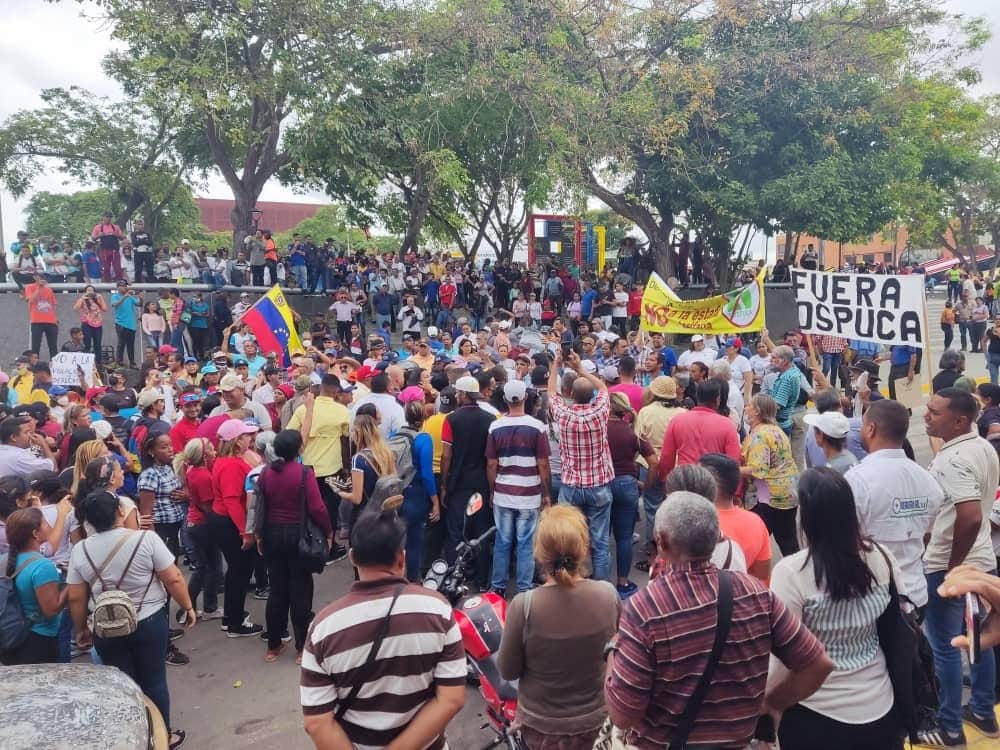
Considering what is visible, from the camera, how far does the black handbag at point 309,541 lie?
18.0ft

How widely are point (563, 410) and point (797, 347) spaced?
7520 millimetres

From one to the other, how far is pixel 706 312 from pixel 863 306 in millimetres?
3001

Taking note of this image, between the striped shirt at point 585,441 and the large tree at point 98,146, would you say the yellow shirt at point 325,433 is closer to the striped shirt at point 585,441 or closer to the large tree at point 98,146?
the striped shirt at point 585,441

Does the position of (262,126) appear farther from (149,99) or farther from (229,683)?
(229,683)

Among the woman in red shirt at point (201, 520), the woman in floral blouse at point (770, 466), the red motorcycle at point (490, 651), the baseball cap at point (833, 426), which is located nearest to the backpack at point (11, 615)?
the woman in red shirt at point (201, 520)

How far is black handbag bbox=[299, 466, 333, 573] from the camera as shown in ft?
18.0

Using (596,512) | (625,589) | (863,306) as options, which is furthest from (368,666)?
(863,306)

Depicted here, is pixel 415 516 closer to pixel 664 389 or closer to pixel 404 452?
pixel 404 452

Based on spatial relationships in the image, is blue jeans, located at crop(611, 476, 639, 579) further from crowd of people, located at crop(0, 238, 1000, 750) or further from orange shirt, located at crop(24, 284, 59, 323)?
orange shirt, located at crop(24, 284, 59, 323)

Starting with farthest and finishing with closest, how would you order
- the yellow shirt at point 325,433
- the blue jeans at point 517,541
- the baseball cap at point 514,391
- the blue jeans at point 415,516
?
the yellow shirt at point 325,433, the blue jeans at point 415,516, the blue jeans at point 517,541, the baseball cap at point 514,391

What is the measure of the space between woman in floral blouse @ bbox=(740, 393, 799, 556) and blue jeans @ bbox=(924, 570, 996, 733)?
1.65 metres

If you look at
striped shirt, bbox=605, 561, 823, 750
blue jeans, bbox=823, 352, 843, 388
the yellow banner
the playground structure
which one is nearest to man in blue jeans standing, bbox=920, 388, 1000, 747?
striped shirt, bbox=605, 561, 823, 750

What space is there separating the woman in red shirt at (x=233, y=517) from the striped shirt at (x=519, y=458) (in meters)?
1.97

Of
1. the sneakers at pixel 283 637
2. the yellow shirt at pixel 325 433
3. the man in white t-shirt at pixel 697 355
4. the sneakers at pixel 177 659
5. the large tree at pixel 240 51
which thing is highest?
the large tree at pixel 240 51
